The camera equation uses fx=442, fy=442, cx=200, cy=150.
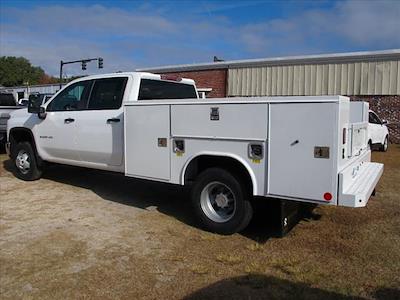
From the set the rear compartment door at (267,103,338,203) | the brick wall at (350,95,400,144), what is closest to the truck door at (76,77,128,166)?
the rear compartment door at (267,103,338,203)

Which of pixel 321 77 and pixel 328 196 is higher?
pixel 321 77

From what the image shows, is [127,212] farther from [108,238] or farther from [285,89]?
[285,89]

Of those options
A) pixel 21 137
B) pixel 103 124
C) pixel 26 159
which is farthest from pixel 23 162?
pixel 103 124

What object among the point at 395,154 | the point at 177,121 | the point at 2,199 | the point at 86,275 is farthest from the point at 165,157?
the point at 395,154

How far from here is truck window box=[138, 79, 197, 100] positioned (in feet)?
22.9

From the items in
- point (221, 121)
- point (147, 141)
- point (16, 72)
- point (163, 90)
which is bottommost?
point (147, 141)

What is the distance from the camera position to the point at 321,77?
20.6 meters

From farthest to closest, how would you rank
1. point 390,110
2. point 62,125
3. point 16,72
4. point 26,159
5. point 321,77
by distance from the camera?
point 16,72
point 321,77
point 390,110
point 26,159
point 62,125

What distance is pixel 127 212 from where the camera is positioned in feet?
22.0

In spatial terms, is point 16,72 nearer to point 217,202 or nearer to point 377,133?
point 377,133

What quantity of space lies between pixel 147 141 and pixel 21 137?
169 inches

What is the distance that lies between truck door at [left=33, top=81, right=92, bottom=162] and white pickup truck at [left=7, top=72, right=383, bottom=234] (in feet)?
0.09

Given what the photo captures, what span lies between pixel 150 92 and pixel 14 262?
3.39 meters

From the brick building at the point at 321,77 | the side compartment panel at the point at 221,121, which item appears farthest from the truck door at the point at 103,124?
the brick building at the point at 321,77
